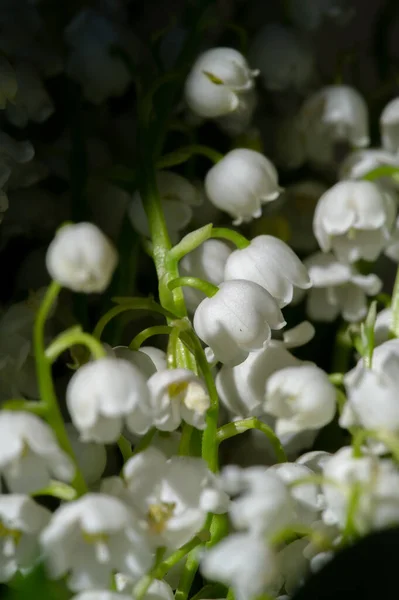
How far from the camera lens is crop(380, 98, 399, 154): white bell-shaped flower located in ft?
2.72

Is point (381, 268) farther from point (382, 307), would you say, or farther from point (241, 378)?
point (241, 378)

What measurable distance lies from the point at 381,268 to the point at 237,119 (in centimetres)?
22

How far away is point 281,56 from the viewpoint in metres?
0.85

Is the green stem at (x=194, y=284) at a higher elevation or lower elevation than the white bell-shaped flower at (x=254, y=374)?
higher

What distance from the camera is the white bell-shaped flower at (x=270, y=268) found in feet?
2.16

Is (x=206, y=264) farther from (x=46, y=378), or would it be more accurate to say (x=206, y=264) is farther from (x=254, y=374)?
(x=46, y=378)

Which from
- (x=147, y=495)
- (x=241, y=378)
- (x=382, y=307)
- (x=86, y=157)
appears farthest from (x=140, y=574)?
(x=382, y=307)

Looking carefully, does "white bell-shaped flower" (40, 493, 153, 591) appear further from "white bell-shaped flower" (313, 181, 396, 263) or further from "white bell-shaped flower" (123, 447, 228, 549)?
"white bell-shaped flower" (313, 181, 396, 263)

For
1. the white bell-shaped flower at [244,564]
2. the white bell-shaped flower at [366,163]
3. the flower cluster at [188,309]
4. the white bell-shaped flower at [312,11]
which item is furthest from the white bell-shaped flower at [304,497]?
the white bell-shaped flower at [312,11]

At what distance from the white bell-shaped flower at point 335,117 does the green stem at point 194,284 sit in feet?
0.97

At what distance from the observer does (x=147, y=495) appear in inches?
21.4

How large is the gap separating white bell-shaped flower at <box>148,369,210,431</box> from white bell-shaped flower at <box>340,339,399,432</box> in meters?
0.09

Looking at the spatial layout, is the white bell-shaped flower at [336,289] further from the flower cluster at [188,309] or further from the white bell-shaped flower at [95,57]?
the white bell-shaped flower at [95,57]

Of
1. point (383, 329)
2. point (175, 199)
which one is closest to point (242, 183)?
point (175, 199)
